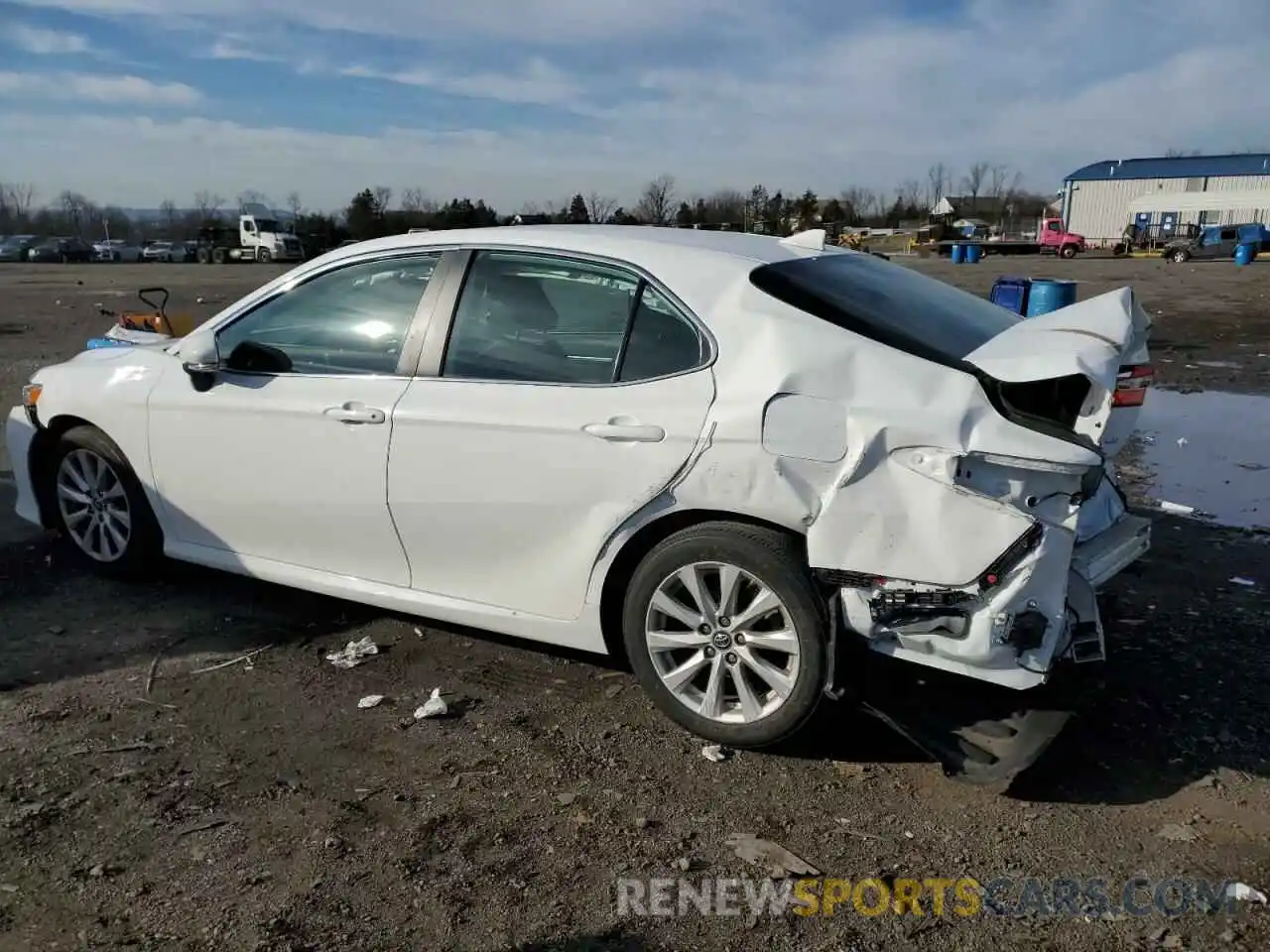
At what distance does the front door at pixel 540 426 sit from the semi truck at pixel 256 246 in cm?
5157

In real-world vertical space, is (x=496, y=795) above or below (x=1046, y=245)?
below

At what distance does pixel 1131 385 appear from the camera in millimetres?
3176

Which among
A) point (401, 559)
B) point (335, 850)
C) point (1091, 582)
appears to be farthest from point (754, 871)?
point (401, 559)

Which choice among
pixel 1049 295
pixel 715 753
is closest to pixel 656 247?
pixel 715 753

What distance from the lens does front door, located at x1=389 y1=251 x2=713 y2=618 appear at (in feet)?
11.0

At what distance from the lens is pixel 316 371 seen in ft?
13.3

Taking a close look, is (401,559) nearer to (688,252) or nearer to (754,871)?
(688,252)

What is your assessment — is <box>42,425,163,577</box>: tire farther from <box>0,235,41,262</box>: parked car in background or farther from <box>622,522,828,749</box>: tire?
<box>0,235,41,262</box>: parked car in background

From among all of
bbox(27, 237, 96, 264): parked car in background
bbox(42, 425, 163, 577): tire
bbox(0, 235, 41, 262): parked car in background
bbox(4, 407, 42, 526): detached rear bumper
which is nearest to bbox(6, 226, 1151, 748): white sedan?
bbox(42, 425, 163, 577): tire

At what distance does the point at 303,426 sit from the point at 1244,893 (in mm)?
3483

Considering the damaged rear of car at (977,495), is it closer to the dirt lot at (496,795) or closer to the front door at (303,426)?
the dirt lot at (496,795)

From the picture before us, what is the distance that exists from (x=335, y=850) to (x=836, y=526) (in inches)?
68.6

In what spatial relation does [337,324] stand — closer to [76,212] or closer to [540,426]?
[540,426]

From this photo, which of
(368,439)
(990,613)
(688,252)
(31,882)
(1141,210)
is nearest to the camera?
(31,882)
